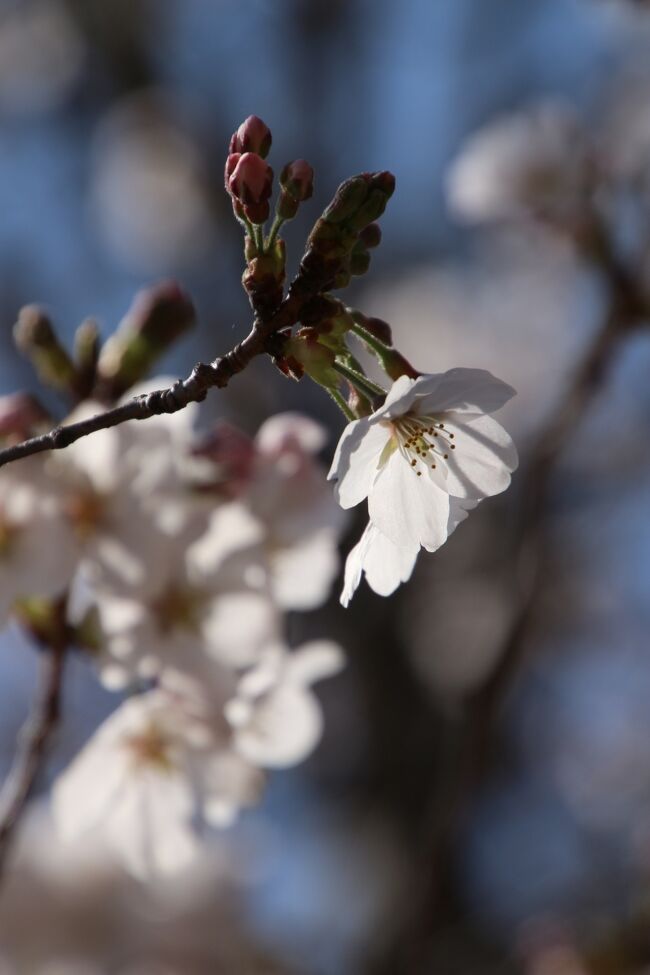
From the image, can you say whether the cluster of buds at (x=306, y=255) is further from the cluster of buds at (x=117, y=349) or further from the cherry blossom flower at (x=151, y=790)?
the cherry blossom flower at (x=151, y=790)

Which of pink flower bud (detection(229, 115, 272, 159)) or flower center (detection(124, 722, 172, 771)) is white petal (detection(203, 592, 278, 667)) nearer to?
flower center (detection(124, 722, 172, 771))

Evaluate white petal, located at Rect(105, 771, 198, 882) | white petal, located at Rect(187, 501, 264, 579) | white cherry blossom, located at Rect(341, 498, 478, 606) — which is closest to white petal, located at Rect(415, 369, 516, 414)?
white cherry blossom, located at Rect(341, 498, 478, 606)

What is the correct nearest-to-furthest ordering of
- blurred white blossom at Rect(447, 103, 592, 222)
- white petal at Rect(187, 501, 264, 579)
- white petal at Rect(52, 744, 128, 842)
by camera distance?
1. white petal at Rect(187, 501, 264, 579)
2. white petal at Rect(52, 744, 128, 842)
3. blurred white blossom at Rect(447, 103, 592, 222)

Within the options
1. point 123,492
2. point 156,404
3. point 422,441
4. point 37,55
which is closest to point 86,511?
point 123,492

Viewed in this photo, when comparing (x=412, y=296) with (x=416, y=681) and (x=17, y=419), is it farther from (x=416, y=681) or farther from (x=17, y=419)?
(x=17, y=419)

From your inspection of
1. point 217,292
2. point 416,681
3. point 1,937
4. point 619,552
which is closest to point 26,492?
point 1,937
